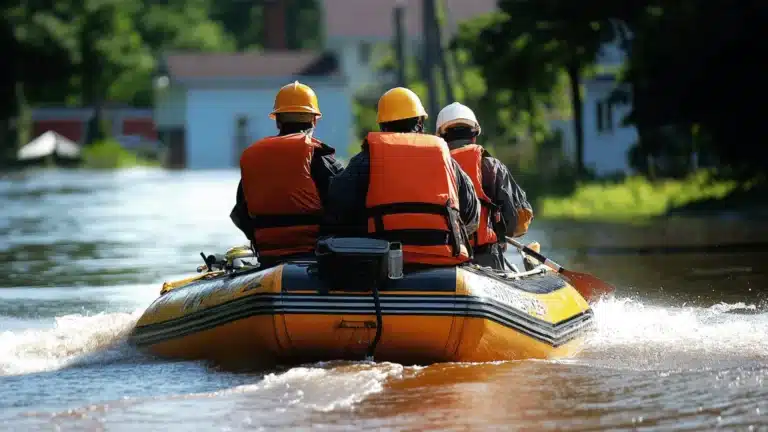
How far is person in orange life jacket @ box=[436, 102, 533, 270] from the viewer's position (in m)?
12.8

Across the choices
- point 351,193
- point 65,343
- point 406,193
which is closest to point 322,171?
point 351,193

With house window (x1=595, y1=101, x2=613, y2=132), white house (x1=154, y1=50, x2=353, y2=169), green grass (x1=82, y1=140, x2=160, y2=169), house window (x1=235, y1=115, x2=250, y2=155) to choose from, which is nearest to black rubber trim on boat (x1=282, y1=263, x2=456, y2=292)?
house window (x1=595, y1=101, x2=613, y2=132)

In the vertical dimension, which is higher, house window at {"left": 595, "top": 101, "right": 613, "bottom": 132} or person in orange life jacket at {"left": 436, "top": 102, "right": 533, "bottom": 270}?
person in orange life jacket at {"left": 436, "top": 102, "right": 533, "bottom": 270}

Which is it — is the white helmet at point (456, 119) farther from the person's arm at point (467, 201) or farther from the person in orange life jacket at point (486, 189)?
the person's arm at point (467, 201)

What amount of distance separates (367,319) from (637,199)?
77.0ft

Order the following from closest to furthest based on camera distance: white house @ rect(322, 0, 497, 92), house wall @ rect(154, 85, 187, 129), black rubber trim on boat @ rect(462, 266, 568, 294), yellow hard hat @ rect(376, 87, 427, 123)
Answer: yellow hard hat @ rect(376, 87, 427, 123) → black rubber trim on boat @ rect(462, 266, 568, 294) → house wall @ rect(154, 85, 187, 129) → white house @ rect(322, 0, 497, 92)

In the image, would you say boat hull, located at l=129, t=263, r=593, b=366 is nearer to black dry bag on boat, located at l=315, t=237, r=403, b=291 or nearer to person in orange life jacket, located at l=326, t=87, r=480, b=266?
black dry bag on boat, located at l=315, t=237, r=403, b=291

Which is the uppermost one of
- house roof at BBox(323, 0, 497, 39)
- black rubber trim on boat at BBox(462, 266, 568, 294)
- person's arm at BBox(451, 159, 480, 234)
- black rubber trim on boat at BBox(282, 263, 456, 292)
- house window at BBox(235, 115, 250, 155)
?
person's arm at BBox(451, 159, 480, 234)

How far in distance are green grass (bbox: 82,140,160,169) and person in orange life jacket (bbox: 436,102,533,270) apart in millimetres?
72469

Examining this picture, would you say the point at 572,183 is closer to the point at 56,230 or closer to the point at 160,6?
the point at 56,230

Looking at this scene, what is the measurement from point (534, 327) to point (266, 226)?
1.97 metres

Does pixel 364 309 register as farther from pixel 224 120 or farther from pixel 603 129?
pixel 224 120

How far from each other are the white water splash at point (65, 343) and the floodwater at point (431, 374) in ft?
0.07

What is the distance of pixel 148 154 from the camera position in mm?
94562
